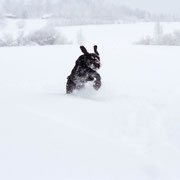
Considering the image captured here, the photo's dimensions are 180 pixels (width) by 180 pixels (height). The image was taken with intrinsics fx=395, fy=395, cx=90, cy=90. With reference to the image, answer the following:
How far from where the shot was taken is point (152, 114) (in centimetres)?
562

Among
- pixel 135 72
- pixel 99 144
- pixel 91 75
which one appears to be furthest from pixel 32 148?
pixel 135 72

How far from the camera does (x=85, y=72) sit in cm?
709

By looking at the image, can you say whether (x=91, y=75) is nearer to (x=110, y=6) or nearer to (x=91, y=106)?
(x=91, y=106)

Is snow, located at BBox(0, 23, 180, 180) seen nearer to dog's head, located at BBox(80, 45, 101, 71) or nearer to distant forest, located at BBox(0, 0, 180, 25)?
dog's head, located at BBox(80, 45, 101, 71)

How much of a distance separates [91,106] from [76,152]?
2.11m

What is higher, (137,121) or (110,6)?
(110,6)

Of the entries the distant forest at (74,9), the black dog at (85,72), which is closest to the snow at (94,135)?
the black dog at (85,72)

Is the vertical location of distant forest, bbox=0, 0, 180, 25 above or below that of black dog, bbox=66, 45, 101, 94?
above

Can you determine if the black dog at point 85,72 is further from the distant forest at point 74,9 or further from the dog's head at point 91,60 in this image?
the distant forest at point 74,9

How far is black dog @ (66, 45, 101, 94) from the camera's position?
698 cm

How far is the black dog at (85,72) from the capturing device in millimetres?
6980

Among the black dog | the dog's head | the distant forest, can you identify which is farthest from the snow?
the distant forest

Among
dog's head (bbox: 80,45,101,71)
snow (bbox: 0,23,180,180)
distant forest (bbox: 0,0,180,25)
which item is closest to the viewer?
snow (bbox: 0,23,180,180)

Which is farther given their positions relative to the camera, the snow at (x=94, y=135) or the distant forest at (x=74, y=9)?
the distant forest at (x=74, y=9)
